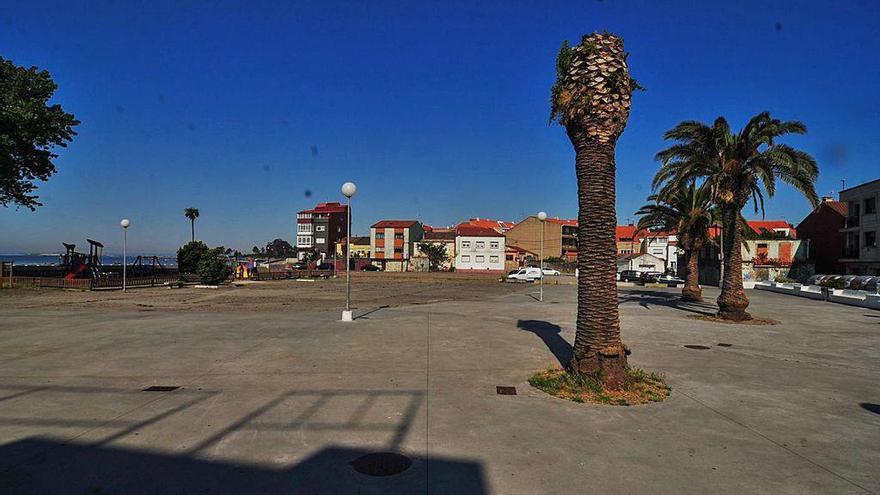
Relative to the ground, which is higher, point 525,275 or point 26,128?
point 26,128

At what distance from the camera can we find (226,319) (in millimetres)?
16766

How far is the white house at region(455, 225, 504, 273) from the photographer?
85812 millimetres

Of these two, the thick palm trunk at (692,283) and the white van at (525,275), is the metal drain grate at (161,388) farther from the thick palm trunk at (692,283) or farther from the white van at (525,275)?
the white van at (525,275)

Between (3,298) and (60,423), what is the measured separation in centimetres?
2617

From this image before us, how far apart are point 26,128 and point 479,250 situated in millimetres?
65289

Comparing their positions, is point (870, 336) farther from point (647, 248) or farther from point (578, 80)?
point (647, 248)

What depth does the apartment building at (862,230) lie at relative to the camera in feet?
135

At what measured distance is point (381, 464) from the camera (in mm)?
4980

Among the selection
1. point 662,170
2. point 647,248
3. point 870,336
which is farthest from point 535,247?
point 870,336

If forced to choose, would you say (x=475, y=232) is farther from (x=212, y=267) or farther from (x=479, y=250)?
(x=212, y=267)

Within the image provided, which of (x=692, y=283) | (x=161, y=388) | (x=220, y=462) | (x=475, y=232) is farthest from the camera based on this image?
(x=475, y=232)

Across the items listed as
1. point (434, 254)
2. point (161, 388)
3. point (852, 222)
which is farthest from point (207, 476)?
point (434, 254)

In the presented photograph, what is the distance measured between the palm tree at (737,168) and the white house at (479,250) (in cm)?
6533

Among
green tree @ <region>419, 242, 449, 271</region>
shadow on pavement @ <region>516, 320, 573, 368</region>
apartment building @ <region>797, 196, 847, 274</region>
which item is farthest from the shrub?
apartment building @ <region>797, 196, 847, 274</region>
